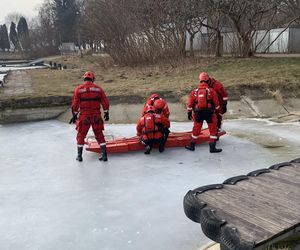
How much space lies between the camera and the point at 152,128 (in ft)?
20.2

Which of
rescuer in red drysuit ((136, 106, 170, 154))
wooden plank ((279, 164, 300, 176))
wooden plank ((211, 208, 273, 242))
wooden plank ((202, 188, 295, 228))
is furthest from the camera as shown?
rescuer in red drysuit ((136, 106, 170, 154))

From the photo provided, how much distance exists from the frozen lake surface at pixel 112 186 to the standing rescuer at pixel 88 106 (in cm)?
45

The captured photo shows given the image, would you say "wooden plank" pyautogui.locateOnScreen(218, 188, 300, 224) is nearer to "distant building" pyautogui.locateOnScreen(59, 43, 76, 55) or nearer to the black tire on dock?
the black tire on dock

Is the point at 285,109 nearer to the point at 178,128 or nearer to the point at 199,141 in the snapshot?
the point at 178,128

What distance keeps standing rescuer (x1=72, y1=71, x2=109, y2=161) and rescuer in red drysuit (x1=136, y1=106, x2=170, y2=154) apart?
65 cm

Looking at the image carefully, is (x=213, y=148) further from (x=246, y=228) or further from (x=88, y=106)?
(x=246, y=228)

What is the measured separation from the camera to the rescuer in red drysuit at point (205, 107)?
606cm

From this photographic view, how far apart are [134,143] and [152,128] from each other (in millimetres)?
422

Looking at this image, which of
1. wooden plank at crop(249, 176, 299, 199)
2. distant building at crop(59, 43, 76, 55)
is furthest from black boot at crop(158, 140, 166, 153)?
distant building at crop(59, 43, 76, 55)

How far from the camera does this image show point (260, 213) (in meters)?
2.66

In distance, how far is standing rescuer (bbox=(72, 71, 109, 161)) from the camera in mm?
5816

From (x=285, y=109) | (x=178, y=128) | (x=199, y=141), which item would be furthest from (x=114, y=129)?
(x=285, y=109)

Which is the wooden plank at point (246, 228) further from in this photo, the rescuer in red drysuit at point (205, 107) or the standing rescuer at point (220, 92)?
the standing rescuer at point (220, 92)

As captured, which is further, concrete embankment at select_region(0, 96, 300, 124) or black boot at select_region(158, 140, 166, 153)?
concrete embankment at select_region(0, 96, 300, 124)
